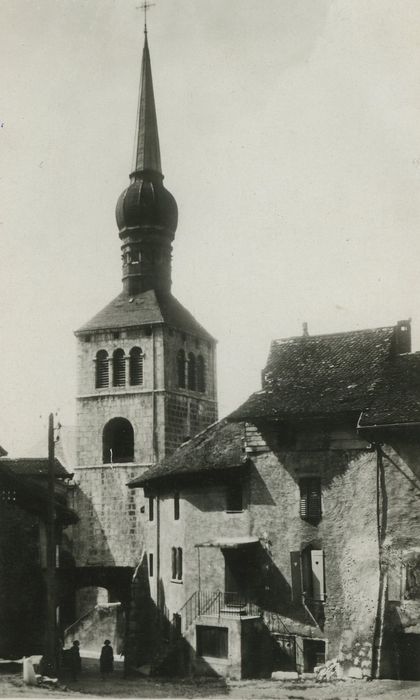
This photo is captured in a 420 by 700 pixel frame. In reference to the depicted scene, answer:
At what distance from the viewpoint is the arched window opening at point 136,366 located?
55.8 meters

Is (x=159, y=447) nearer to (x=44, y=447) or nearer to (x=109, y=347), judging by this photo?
(x=109, y=347)

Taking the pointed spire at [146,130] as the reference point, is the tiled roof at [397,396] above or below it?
below

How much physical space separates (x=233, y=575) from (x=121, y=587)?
9.15m

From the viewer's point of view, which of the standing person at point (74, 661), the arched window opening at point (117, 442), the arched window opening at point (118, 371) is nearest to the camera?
the standing person at point (74, 661)

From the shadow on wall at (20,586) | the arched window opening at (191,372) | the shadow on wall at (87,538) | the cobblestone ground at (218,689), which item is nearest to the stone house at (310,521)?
the cobblestone ground at (218,689)

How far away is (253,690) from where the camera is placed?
1199 inches

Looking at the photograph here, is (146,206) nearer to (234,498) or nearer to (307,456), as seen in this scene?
(234,498)

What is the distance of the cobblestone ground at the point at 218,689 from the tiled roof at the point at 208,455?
7678 mm

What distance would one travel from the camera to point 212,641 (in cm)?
3459

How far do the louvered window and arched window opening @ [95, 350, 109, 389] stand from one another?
24908 millimetres

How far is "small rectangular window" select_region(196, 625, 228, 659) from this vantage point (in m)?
34.2

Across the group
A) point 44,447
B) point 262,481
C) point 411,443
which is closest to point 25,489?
point 262,481

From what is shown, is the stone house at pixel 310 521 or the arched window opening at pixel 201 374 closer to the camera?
the stone house at pixel 310 521

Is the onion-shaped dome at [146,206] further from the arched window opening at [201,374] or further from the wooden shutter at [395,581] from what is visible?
the wooden shutter at [395,581]
